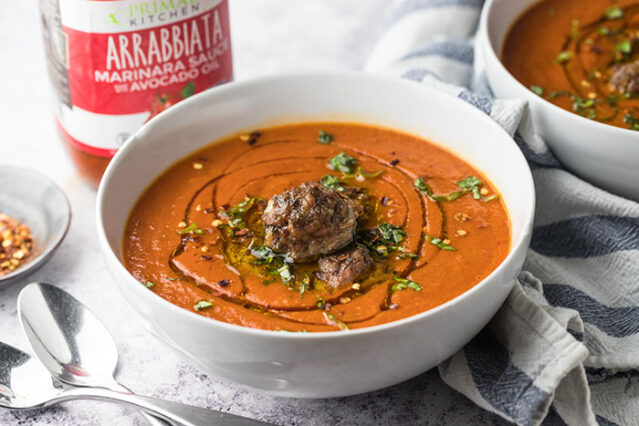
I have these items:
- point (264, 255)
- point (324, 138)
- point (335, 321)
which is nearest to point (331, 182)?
point (324, 138)

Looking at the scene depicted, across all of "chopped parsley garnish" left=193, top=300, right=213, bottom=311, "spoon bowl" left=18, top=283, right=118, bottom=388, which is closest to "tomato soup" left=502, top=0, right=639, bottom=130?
"chopped parsley garnish" left=193, top=300, right=213, bottom=311

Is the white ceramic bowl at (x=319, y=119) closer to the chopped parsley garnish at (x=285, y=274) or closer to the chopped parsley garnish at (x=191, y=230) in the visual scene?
the chopped parsley garnish at (x=191, y=230)

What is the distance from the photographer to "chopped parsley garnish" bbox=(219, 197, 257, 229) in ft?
9.73

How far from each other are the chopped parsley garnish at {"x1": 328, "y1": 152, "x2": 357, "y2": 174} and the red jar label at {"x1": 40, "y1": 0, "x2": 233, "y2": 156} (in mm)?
779

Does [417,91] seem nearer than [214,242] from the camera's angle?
No

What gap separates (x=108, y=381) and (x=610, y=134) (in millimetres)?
2060

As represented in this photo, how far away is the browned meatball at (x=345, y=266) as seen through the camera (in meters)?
2.68

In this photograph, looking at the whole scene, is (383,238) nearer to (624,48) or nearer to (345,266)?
(345,266)

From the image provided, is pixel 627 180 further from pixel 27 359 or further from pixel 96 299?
pixel 27 359

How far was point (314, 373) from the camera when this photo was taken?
7.85 ft

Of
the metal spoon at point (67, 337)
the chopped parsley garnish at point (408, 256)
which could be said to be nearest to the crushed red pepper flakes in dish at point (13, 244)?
the metal spoon at point (67, 337)

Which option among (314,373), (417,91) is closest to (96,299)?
(314,373)

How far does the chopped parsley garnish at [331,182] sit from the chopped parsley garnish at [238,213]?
0.89ft

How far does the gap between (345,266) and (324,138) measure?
869 mm
